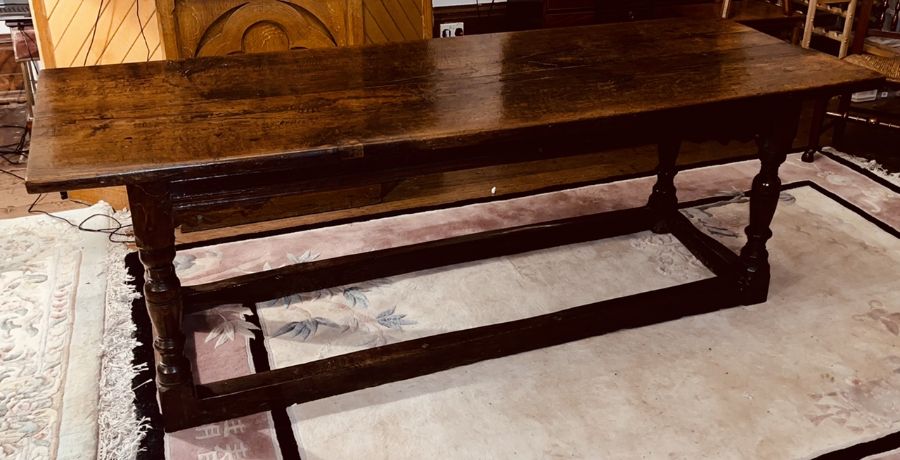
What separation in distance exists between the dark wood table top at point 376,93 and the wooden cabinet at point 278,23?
634mm

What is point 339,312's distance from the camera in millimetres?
2359

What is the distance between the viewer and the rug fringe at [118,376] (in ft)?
6.19

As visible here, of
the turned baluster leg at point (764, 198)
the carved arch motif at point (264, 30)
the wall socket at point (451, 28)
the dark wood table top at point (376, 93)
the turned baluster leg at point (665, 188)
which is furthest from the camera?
the wall socket at point (451, 28)

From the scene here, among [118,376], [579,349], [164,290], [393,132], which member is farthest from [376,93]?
[118,376]

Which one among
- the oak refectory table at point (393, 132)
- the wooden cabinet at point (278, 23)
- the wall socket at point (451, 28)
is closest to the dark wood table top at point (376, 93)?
the oak refectory table at point (393, 132)

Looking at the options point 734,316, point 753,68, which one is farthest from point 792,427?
point 753,68

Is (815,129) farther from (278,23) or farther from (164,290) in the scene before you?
(164,290)

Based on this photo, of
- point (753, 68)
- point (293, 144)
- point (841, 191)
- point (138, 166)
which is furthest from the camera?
point (841, 191)

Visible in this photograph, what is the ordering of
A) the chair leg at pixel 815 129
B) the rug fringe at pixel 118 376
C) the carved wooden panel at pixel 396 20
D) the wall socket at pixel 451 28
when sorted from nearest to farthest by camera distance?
the rug fringe at pixel 118 376 < the carved wooden panel at pixel 396 20 < the chair leg at pixel 815 129 < the wall socket at pixel 451 28

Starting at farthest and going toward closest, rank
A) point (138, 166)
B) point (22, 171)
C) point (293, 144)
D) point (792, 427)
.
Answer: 1. point (22, 171)
2. point (792, 427)
3. point (293, 144)
4. point (138, 166)

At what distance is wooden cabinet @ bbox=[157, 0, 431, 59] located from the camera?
277 cm

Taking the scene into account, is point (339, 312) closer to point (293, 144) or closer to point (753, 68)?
point (293, 144)

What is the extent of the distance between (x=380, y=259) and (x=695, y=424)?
102 cm

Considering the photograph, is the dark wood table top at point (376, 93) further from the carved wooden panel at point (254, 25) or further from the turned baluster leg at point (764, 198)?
the carved wooden panel at point (254, 25)
